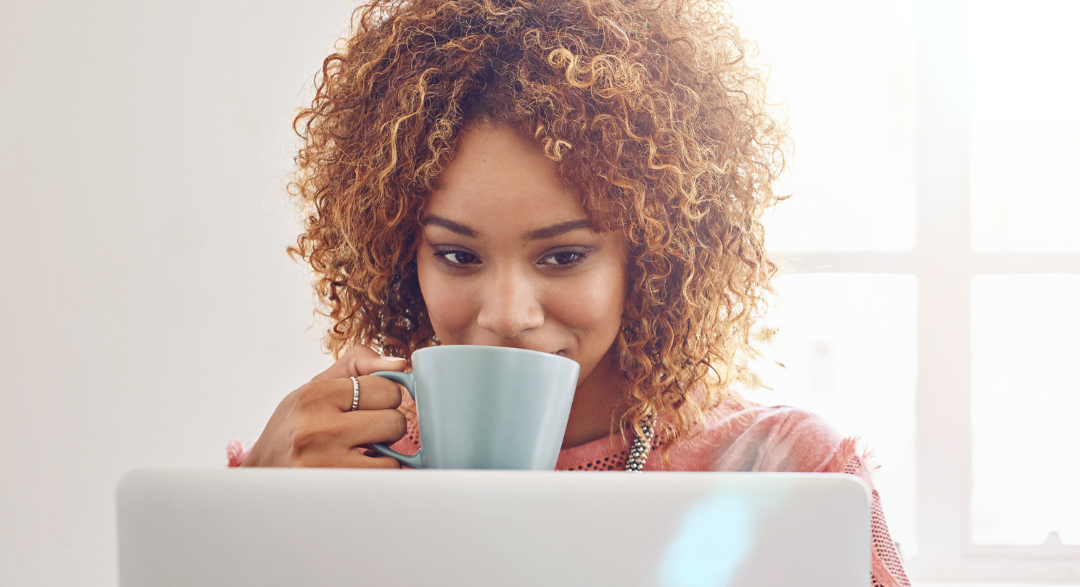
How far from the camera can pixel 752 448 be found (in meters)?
0.91

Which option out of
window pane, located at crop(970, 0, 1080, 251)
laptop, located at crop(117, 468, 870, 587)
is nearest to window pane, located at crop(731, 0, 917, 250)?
window pane, located at crop(970, 0, 1080, 251)

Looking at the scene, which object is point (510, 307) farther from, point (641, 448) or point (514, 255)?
point (641, 448)

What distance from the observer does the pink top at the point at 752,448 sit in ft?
2.77

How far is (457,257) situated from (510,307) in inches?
4.1

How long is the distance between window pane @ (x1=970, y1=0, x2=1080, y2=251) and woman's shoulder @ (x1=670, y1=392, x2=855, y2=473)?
0.84 metres

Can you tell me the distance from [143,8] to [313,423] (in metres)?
1.19

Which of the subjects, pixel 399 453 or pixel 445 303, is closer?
pixel 399 453

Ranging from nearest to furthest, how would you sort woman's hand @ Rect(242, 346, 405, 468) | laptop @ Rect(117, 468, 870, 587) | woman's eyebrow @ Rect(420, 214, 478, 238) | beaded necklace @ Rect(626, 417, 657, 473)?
laptop @ Rect(117, 468, 870, 587) → woman's hand @ Rect(242, 346, 405, 468) → woman's eyebrow @ Rect(420, 214, 478, 238) → beaded necklace @ Rect(626, 417, 657, 473)

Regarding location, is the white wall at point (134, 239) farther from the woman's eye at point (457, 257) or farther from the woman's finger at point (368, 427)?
the woman's finger at point (368, 427)

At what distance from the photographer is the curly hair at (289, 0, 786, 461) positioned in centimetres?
76

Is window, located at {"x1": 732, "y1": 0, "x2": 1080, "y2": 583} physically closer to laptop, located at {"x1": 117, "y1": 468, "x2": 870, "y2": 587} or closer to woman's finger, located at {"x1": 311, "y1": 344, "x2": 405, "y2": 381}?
woman's finger, located at {"x1": 311, "y1": 344, "x2": 405, "y2": 381}

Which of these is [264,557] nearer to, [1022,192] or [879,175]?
[879,175]

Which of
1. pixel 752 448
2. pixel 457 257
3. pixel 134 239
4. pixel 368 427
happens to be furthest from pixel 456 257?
pixel 134 239

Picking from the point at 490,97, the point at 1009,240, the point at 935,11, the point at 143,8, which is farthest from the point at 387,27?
the point at 1009,240
